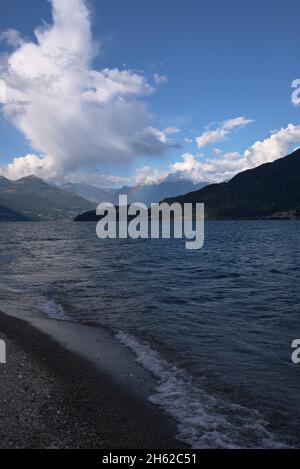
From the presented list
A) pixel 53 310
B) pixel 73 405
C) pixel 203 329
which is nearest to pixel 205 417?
pixel 73 405

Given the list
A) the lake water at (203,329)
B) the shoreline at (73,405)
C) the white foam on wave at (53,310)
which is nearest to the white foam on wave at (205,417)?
the lake water at (203,329)

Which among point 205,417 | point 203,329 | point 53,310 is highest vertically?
point 53,310

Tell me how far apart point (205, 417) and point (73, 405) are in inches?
169

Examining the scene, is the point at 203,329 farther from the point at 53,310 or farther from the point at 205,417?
the point at 53,310

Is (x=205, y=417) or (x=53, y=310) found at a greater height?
(x=53, y=310)

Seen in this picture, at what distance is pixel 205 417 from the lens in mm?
12539

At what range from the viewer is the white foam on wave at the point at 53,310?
2595cm

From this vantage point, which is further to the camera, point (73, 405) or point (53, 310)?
point (53, 310)

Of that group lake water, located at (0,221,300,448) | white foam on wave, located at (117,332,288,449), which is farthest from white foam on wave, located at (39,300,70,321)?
white foam on wave, located at (117,332,288,449)
